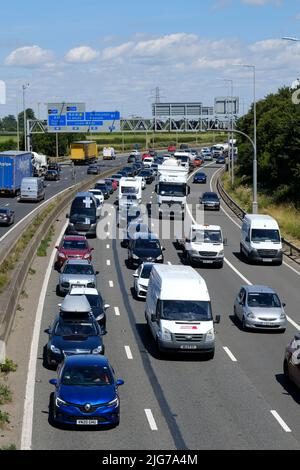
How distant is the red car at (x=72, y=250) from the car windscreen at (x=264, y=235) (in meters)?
8.58

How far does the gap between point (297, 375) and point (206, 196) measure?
159 ft

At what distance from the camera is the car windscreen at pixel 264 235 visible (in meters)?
45.5

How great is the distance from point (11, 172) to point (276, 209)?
21.9 metres

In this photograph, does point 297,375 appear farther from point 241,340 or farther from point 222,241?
point 222,241

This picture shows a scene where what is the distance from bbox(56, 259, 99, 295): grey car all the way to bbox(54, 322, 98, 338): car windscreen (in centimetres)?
899

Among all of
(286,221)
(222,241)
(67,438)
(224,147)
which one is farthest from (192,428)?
(224,147)

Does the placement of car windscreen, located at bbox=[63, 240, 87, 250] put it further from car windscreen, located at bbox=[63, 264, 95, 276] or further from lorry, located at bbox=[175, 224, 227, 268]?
car windscreen, located at bbox=[63, 264, 95, 276]

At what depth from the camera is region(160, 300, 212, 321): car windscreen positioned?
2644 centimetres

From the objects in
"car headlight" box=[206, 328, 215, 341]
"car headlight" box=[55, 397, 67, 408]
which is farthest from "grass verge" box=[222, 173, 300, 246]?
"car headlight" box=[55, 397, 67, 408]

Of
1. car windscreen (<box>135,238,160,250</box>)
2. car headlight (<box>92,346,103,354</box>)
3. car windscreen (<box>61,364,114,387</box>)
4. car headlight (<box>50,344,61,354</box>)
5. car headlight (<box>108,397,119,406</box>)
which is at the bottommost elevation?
car headlight (<box>92,346,103,354</box>)

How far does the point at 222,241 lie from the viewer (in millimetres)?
45094

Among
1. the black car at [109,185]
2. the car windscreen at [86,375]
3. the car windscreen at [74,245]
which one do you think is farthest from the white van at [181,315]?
the black car at [109,185]
